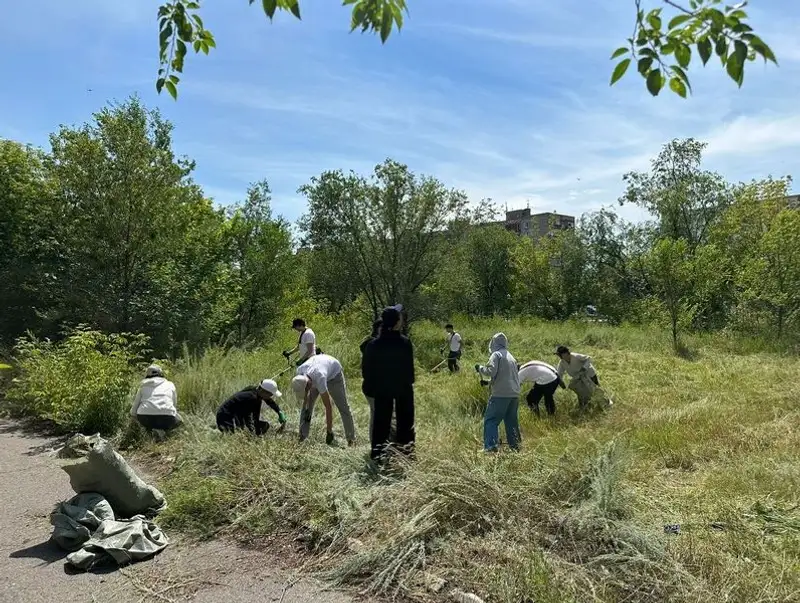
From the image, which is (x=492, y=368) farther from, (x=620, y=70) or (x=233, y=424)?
(x=620, y=70)

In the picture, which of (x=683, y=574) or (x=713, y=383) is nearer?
(x=683, y=574)

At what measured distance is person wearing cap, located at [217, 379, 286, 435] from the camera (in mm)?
6684

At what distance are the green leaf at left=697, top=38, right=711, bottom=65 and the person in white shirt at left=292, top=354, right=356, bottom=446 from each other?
5.50m

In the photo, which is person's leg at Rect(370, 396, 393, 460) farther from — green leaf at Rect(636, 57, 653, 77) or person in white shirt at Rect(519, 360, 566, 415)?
green leaf at Rect(636, 57, 653, 77)

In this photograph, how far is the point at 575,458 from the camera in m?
4.56

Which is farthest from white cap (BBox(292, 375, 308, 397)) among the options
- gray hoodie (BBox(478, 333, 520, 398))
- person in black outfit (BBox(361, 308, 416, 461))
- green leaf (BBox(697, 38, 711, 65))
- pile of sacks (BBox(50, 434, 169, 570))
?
green leaf (BBox(697, 38, 711, 65))

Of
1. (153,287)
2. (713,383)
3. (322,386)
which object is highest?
(153,287)

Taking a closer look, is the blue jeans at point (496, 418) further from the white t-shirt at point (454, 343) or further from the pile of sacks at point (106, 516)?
the white t-shirt at point (454, 343)

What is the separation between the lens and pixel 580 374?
10.0 meters

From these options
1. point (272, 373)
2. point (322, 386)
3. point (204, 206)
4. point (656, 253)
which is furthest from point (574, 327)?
point (322, 386)

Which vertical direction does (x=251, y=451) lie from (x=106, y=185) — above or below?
below

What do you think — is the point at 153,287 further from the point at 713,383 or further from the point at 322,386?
the point at 713,383

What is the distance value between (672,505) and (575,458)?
770 millimetres

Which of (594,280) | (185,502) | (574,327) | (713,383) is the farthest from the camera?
(594,280)
